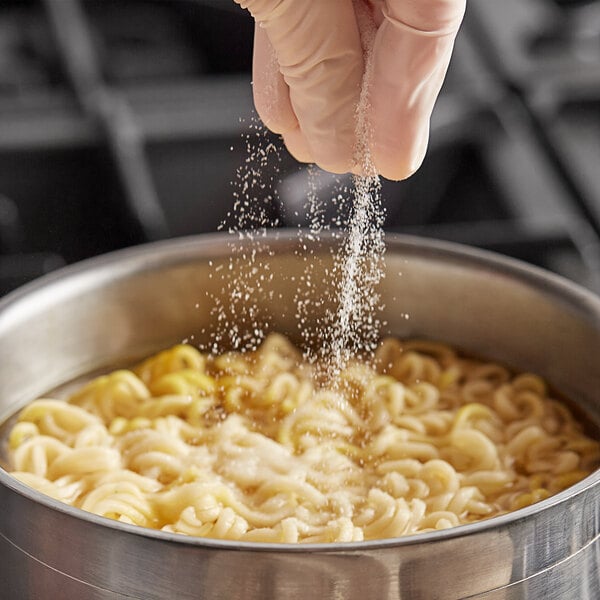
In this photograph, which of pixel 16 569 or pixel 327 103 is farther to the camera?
pixel 327 103

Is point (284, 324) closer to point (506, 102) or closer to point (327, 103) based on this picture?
point (327, 103)

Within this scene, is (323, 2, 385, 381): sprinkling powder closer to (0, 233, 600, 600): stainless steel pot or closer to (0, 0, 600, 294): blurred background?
(0, 233, 600, 600): stainless steel pot

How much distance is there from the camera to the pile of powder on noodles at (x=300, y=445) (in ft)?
4.39

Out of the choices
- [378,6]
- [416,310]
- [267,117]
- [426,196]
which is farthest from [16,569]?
[426,196]

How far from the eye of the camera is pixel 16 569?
43.7 inches

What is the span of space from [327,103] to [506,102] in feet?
6.43

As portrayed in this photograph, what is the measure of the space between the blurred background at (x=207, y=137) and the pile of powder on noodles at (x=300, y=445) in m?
0.68

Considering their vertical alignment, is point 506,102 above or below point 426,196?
above

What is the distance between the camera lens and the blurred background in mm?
2588

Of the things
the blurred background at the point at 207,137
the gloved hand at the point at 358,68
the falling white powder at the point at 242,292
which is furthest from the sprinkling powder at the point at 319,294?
the blurred background at the point at 207,137

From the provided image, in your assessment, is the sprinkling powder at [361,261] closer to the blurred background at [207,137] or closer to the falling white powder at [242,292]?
the falling white powder at [242,292]

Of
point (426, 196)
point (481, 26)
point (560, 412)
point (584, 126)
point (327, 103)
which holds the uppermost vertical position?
point (481, 26)

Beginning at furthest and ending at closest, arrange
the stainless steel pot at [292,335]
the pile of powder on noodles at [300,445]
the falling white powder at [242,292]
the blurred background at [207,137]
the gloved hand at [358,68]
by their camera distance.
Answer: the blurred background at [207,137], the falling white powder at [242,292], the pile of powder on noodles at [300,445], the gloved hand at [358,68], the stainless steel pot at [292,335]

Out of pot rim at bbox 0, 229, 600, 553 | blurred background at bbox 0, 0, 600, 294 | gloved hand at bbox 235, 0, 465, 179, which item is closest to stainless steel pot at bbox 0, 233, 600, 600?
pot rim at bbox 0, 229, 600, 553
